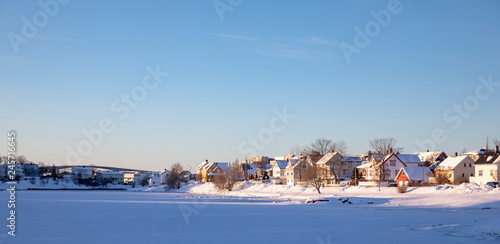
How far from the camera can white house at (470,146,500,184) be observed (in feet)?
234

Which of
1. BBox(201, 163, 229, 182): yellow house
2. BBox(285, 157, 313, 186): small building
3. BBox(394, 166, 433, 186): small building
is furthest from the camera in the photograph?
BBox(201, 163, 229, 182): yellow house

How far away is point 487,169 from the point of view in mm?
73438

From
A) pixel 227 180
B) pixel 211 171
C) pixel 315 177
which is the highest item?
pixel 315 177

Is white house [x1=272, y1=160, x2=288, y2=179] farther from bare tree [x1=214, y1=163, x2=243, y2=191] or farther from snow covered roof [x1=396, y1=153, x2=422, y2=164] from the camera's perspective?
snow covered roof [x1=396, y1=153, x2=422, y2=164]

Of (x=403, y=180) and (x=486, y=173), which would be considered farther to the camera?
(x=403, y=180)

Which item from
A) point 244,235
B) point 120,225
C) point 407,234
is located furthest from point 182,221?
point 407,234

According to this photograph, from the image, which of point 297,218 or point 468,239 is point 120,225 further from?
point 468,239

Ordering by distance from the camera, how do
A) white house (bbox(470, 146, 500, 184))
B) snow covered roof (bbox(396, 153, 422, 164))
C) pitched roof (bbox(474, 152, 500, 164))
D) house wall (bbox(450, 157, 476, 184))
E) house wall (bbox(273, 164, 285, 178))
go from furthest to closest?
house wall (bbox(273, 164, 285, 178)) < snow covered roof (bbox(396, 153, 422, 164)) < house wall (bbox(450, 157, 476, 184)) < pitched roof (bbox(474, 152, 500, 164)) < white house (bbox(470, 146, 500, 184))

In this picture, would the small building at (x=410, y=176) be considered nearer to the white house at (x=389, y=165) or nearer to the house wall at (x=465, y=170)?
the house wall at (x=465, y=170)

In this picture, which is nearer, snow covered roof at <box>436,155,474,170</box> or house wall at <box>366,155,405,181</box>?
snow covered roof at <box>436,155,474,170</box>

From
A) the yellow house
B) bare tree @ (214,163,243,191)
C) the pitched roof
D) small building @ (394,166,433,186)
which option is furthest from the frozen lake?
the yellow house

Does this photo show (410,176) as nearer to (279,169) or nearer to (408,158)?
(408,158)

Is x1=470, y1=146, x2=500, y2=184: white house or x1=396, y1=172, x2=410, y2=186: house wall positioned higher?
x1=470, y1=146, x2=500, y2=184: white house

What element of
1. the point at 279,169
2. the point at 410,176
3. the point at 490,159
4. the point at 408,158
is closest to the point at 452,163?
the point at 490,159
